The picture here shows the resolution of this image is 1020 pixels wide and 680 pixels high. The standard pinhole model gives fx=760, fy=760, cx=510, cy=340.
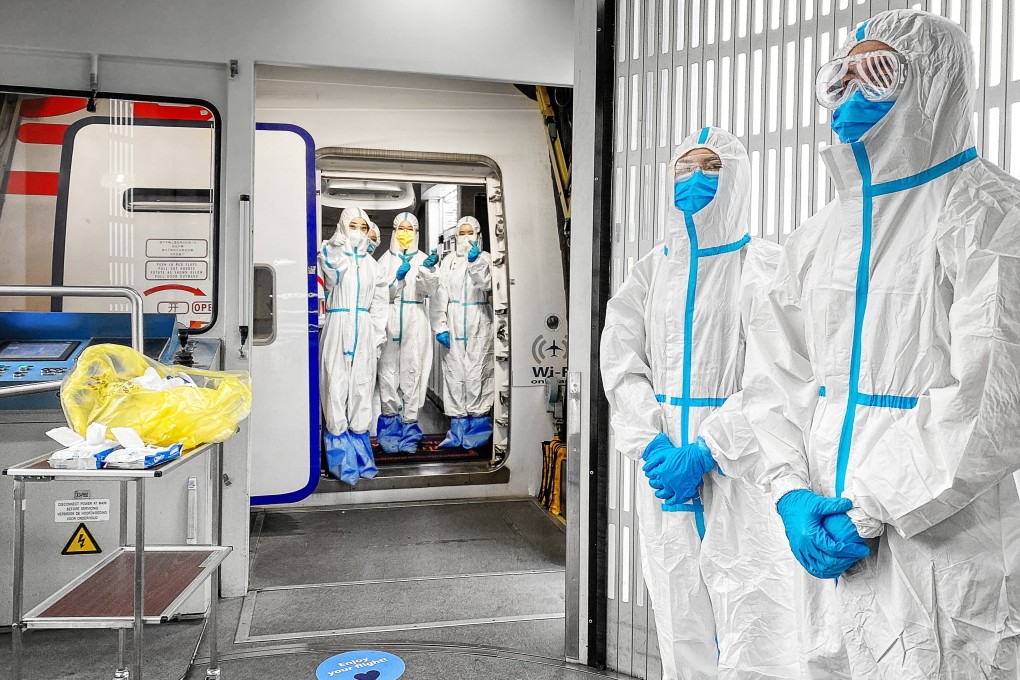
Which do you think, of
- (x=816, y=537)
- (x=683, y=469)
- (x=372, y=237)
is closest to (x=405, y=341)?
(x=372, y=237)

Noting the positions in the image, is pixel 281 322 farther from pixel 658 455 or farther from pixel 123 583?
pixel 658 455

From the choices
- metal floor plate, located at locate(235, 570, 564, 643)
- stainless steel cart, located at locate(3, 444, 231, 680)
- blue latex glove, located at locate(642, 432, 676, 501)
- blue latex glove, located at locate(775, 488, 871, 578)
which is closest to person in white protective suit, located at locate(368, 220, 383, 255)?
metal floor plate, located at locate(235, 570, 564, 643)

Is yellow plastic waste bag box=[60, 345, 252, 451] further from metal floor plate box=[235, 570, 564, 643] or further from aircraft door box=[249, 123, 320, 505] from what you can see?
aircraft door box=[249, 123, 320, 505]

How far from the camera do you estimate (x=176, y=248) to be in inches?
123

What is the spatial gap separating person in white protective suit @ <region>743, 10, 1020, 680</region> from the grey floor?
59.7 inches

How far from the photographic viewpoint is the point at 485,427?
530cm

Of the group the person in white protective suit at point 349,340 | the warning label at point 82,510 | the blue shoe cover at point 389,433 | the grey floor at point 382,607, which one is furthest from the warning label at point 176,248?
the blue shoe cover at point 389,433

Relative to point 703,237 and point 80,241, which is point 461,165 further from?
point 703,237

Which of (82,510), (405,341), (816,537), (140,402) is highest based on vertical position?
(405,341)

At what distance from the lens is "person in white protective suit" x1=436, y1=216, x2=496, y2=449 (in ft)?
17.2

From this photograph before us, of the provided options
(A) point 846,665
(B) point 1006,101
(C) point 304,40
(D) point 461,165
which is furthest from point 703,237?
(D) point 461,165

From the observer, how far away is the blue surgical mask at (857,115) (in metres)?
1.33

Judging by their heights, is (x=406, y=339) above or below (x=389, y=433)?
above

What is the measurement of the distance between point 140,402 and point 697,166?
1.61m
